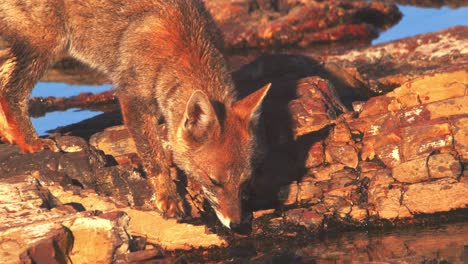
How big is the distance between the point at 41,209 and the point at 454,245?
3.78 meters

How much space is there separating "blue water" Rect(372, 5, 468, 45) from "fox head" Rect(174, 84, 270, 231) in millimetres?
8633

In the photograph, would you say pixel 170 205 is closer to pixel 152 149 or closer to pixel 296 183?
pixel 152 149

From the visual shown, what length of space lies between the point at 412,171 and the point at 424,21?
9.94m

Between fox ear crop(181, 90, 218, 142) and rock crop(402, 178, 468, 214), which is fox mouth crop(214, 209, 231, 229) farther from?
rock crop(402, 178, 468, 214)

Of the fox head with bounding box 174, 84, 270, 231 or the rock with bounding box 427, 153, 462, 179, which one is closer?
the fox head with bounding box 174, 84, 270, 231

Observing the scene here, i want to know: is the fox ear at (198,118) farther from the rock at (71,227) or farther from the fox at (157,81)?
the rock at (71,227)

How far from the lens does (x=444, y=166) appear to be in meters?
8.30

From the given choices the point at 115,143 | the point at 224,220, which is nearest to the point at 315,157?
the point at 224,220

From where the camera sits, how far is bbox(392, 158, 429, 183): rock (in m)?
8.31

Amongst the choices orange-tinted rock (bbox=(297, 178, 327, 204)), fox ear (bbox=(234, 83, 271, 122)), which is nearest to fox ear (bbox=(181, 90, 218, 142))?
fox ear (bbox=(234, 83, 271, 122))

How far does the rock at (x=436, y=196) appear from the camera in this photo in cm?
799

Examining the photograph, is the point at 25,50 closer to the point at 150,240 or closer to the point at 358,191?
the point at 150,240

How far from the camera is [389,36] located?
17.0 metres

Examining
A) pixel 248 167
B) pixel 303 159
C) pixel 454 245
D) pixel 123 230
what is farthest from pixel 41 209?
pixel 454 245
